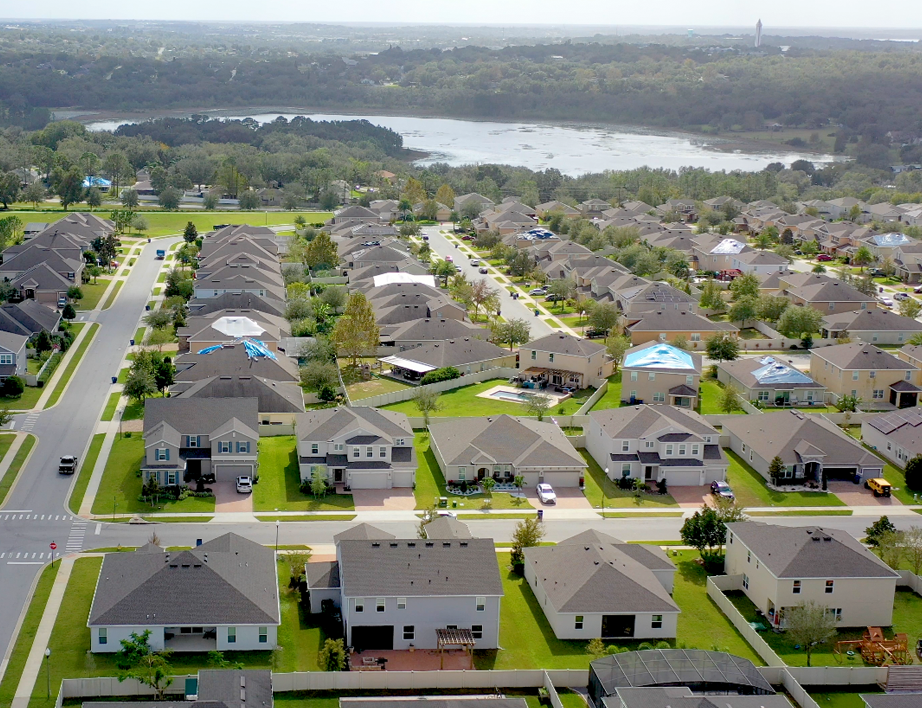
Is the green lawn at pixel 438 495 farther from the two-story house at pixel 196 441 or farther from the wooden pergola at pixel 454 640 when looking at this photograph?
the wooden pergola at pixel 454 640

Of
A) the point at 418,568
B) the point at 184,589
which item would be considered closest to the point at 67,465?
the point at 184,589

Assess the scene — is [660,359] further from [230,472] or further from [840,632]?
[840,632]

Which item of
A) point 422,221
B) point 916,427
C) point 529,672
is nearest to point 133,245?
point 422,221

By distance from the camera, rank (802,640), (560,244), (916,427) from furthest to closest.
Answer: (560,244), (916,427), (802,640)

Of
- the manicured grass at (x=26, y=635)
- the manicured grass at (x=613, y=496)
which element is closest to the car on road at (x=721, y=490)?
the manicured grass at (x=613, y=496)

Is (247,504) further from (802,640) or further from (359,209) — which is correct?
(359,209)

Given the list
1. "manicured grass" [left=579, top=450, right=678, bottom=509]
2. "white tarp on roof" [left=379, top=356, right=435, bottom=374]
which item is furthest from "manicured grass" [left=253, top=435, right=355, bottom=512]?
"white tarp on roof" [left=379, top=356, right=435, bottom=374]

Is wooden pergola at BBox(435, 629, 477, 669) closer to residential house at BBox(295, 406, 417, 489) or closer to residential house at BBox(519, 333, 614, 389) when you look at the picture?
residential house at BBox(295, 406, 417, 489)
